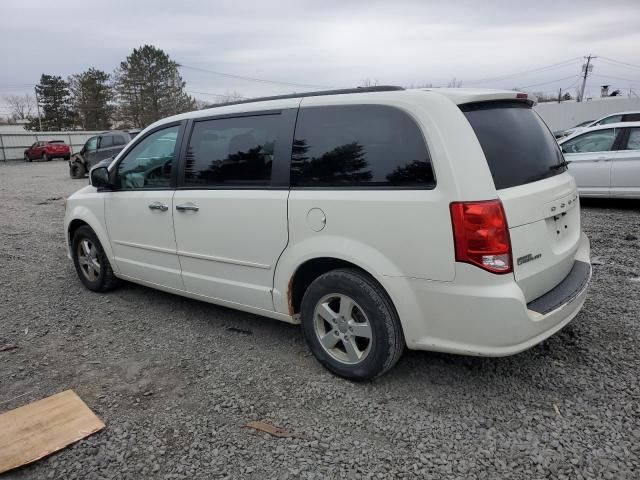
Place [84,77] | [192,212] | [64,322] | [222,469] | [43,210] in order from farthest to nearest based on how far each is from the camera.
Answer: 1. [84,77]
2. [43,210]
3. [64,322]
4. [192,212]
5. [222,469]

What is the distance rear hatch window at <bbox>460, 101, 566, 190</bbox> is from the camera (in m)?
2.77

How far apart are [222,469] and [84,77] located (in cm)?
5973

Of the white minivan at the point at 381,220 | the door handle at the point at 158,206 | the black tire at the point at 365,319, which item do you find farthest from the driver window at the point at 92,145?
the black tire at the point at 365,319

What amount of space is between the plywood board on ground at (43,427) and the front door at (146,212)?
4.51 feet

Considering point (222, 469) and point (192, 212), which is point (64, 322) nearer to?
point (192, 212)

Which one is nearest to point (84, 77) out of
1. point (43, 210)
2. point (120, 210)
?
point (43, 210)

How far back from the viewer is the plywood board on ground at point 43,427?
2.63 m

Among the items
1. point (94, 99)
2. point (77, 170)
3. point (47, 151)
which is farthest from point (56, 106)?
point (77, 170)

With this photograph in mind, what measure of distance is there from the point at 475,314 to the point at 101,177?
12.1ft

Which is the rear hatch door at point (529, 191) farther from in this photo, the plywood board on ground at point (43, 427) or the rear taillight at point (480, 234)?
the plywood board on ground at point (43, 427)

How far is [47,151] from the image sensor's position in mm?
34844

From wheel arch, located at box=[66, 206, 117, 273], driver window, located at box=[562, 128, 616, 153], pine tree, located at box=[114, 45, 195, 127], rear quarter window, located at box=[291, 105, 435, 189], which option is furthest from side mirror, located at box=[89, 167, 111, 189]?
pine tree, located at box=[114, 45, 195, 127]

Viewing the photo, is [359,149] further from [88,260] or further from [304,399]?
[88,260]

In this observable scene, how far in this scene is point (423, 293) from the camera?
2742mm
